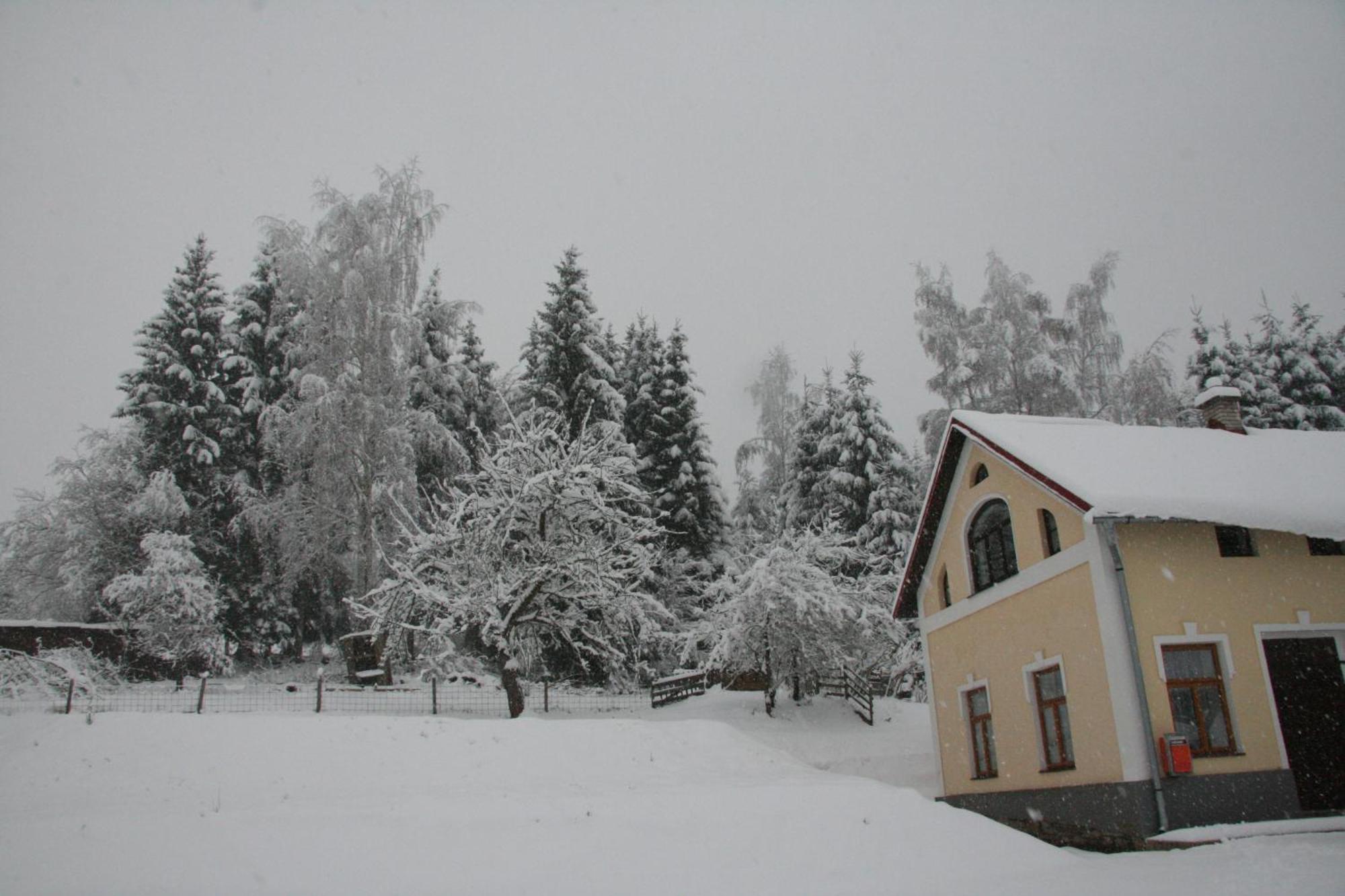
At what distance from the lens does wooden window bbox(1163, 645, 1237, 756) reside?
1169 cm

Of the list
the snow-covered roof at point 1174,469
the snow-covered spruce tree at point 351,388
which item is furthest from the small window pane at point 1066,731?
the snow-covered spruce tree at point 351,388

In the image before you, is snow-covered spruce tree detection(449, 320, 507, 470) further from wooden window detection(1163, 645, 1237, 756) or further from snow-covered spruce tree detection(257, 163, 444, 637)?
wooden window detection(1163, 645, 1237, 756)

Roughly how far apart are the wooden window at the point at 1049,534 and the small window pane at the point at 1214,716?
2723 mm

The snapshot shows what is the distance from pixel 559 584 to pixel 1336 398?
104 feet

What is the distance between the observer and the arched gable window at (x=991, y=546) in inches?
586

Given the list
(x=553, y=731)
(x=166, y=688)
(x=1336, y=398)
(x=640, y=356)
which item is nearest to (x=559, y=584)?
(x=553, y=731)

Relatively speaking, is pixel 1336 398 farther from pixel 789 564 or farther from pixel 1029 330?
pixel 789 564

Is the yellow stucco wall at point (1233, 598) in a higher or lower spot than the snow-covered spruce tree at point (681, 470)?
lower

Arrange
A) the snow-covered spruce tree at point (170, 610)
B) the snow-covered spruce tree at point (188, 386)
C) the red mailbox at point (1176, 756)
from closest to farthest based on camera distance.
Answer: the red mailbox at point (1176, 756) → the snow-covered spruce tree at point (170, 610) → the snow-covered spruce tree at point (188, 386)

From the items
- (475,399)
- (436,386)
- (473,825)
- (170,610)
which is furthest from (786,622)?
(170,610)

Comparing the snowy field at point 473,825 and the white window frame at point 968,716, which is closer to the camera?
the snowy field at point 473,825

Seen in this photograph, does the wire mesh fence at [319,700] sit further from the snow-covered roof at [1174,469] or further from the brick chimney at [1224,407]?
the brick chimney at [1224,407]

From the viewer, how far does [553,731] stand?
51.7ft

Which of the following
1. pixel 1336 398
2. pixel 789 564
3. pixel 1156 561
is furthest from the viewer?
pixel 1336 398
